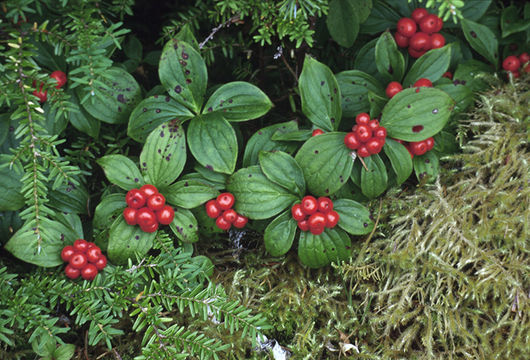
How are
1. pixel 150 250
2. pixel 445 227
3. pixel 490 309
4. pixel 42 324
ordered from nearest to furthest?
pixel 42 324 < pixel 490 309 < pixel 445 227 < pixel 150 250

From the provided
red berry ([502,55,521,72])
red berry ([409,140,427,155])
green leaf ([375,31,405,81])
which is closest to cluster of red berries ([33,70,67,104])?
green leaf ([375,31,405,81])

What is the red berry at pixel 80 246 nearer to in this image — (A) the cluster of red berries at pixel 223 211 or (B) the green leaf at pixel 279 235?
(A) the cluster of red berries at pixel 223 211

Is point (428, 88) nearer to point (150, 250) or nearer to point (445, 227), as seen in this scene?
point (445, 227)

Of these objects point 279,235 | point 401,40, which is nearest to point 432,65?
point 401,40

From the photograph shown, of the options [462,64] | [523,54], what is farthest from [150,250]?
[523,54]

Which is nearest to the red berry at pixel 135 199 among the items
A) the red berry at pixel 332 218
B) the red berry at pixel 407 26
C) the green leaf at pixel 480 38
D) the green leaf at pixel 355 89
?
the red berry at pixel 332 218

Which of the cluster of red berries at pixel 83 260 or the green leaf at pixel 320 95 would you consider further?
the green leaf at pixel 320 95

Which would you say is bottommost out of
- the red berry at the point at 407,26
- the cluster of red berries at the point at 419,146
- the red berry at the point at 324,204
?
the red berry at the point at 324,204
